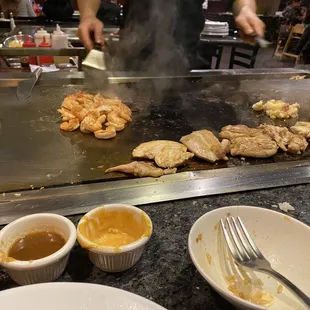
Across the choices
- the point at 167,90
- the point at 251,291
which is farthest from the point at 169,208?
the point at 167,90

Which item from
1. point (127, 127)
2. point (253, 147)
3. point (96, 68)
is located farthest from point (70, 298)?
point (96, 68)

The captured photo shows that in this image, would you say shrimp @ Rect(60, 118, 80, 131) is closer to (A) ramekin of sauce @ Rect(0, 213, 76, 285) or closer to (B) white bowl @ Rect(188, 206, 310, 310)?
(A) ramekin of sauce @ Rect(0, 213, 76, 285)

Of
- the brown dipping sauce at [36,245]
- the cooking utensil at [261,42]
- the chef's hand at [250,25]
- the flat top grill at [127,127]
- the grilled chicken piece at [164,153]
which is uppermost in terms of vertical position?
the chef's hand at [250,25]

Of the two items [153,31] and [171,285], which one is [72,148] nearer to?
[171,285]

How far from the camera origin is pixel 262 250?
116cm

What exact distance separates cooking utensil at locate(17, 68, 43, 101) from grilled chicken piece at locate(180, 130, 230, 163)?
1.30m

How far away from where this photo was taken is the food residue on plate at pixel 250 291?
1.00m

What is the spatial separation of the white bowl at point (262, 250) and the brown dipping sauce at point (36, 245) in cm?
42

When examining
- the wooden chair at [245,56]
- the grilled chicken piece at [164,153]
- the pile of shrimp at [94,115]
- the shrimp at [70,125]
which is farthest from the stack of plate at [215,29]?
the grilled chicken piece at [164,153]

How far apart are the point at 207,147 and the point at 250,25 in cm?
134

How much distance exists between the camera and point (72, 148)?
1906 mm

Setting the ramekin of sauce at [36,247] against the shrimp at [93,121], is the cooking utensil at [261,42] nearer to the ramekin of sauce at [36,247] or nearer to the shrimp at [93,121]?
the shrimp at [93,121]

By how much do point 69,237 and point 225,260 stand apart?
1.68ft

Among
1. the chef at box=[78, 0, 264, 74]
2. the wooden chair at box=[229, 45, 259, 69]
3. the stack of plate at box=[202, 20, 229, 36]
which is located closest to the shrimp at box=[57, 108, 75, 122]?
the chef at box=[78, 0, 264, 74]
